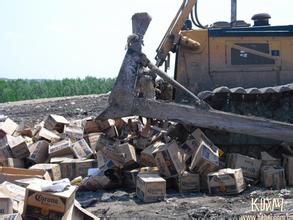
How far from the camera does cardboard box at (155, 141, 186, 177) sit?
6.98 m

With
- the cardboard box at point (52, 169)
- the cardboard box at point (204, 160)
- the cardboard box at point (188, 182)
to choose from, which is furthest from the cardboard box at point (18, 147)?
the cardboard box at point (204, 160)

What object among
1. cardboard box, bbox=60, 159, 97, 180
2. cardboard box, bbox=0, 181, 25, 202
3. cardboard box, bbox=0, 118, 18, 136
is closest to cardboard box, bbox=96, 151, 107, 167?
cardboard box, bbox=60, 159, 97, 180

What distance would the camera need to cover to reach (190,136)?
295 inches

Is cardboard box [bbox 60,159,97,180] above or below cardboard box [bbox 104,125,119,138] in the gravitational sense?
below

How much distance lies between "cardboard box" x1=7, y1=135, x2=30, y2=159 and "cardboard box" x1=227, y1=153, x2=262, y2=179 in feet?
10.1

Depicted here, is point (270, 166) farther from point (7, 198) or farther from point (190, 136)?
point (7, 198)

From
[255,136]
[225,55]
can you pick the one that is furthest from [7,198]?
[225,55]

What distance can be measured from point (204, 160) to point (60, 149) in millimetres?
2184

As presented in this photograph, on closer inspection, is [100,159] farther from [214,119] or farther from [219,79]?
[219,79]

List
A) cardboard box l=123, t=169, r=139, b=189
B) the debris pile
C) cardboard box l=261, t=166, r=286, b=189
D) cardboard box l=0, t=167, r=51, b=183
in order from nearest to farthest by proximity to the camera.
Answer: cardboard box l=0, t=167, r=51, b=183
the debris pile
cardboard box l=261, t=166, r=286, b=189
cardboard box l=123, t=169, r=139, b=189

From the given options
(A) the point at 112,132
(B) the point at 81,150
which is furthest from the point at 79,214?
(A) the point at 112,132

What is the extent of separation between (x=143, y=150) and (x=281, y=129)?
6.49 ft

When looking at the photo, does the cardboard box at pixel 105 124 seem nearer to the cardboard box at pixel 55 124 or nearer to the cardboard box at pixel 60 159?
the cardboard box at pixel 55 124

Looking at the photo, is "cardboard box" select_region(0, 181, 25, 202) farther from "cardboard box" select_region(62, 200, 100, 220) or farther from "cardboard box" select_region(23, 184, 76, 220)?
"cardboard box" select_region(62, 200, 100, 220)
